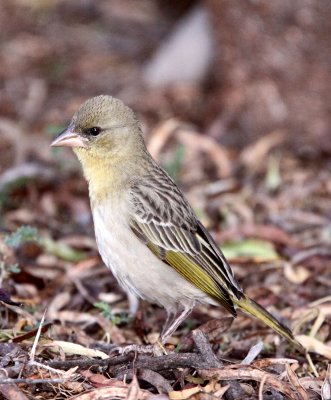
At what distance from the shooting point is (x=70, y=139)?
5.80m

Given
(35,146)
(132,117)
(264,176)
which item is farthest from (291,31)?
(132,117)

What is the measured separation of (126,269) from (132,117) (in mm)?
1090

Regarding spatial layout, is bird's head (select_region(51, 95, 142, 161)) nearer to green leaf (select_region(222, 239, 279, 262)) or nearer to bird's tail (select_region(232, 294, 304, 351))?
bird's tail (select_region(232, 294, 304, 351))

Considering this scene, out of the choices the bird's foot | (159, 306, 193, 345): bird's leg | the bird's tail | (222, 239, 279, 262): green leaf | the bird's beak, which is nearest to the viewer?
the bird's foot

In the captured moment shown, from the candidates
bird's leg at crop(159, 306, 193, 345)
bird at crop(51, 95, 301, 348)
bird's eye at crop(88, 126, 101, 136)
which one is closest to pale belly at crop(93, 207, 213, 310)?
bird at crop(51, 95, 301, 348)

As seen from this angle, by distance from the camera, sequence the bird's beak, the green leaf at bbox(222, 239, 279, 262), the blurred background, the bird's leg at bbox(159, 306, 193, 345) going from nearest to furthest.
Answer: the bird's leg at bbox(159, 306, 193, 345), the bird's beak, the blurred background, the green leaf at bbox(222, 239, 279, 262)

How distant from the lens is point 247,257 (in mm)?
6973

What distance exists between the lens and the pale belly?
546 cm

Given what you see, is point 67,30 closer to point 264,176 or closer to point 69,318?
point 264,176

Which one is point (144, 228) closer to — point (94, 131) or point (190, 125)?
point (94, 131)

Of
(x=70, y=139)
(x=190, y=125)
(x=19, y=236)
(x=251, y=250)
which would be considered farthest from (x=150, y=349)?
(x=190, y=125)

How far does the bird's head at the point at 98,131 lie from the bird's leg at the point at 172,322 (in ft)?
3.56

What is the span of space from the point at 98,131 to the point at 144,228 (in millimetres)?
735

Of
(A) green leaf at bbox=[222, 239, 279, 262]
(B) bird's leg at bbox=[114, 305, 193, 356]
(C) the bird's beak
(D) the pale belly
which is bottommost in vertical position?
(A) green leaf at bbox=[222, 239, 279, 262]
